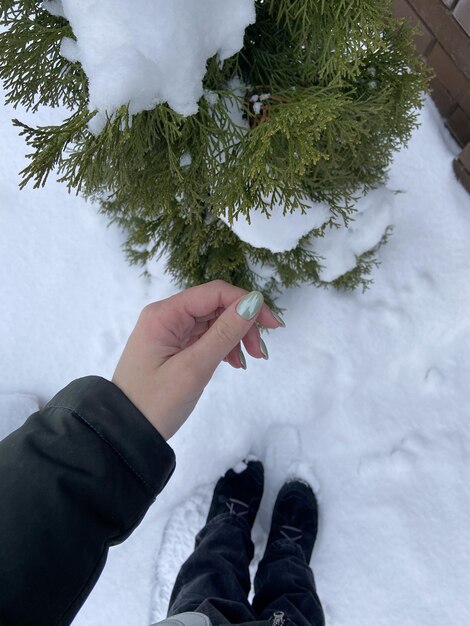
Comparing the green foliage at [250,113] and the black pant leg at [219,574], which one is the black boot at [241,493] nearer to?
the black pant leg at [219,574]

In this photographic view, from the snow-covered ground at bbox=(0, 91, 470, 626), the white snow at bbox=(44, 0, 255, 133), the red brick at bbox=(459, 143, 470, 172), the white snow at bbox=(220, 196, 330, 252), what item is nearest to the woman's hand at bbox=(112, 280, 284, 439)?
the white snow at bbox=(220, 196, 330, 252)

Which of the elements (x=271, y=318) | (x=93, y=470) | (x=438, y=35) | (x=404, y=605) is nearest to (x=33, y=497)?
(x=93, y=470)

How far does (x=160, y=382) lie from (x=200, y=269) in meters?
0.70

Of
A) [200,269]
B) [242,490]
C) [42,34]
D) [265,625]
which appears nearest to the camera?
[42,34]

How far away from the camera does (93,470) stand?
1.13 metres

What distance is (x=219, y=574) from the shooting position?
194 cm

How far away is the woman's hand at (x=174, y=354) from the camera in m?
1.24

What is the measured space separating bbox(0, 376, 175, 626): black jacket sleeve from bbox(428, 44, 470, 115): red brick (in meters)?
1.94

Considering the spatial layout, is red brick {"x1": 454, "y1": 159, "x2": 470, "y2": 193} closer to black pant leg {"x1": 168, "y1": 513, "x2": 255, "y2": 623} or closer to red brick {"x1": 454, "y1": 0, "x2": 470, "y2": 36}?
red brick {"x1": 454, "y1": 0, "x2": 470, "y2": 36}

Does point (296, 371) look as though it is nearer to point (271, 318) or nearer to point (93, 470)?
point (271, 318)

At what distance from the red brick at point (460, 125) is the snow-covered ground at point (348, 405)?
61mm

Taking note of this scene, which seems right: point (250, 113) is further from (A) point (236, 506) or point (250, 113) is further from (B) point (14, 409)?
(B) point (14, 409)

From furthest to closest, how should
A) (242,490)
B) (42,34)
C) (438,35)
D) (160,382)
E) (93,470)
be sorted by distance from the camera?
(242,490) < (438,35) < (160,382) < (93,470) < (42,34)

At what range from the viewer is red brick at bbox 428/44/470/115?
2.00 metres
